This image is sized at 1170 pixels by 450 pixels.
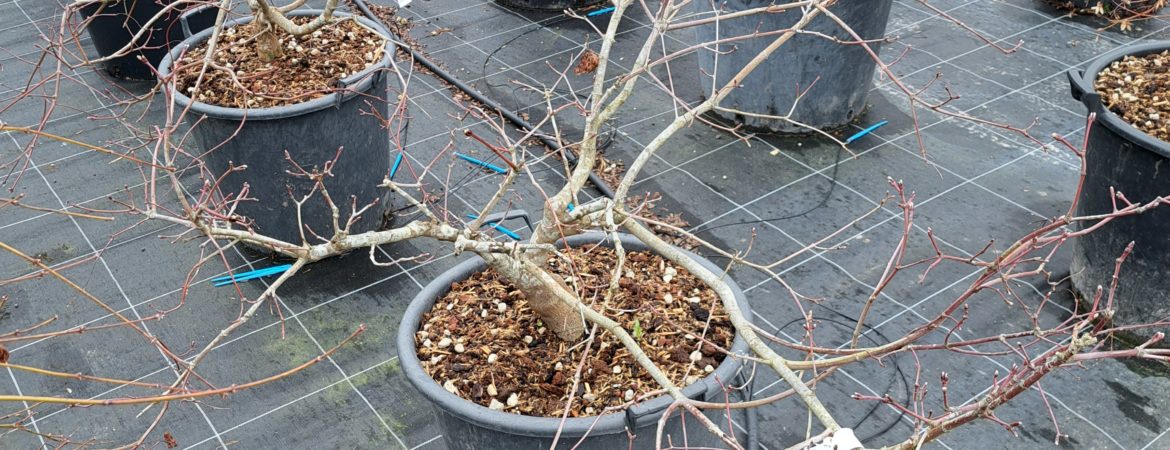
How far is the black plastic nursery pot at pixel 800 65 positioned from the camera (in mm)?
4141

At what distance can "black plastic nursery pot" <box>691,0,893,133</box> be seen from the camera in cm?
414

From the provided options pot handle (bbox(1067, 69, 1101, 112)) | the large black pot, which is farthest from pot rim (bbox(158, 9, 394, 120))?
the large black pot

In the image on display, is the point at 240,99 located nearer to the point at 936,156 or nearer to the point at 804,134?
the point at 804,134

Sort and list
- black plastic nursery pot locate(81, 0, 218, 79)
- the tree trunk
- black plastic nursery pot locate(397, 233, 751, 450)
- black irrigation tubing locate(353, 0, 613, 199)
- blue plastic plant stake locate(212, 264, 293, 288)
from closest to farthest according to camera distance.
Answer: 1. black plastic nursery pot locate(397, 233, 751, 450)
2. the tree trunk
3. blue plastic plant stake locate(212, 264, 293, 288)
4. black irrigation tubing locate(353, 0, 613, 199)
5. black plastic nursery pot locate(81, 0, 218, 79)

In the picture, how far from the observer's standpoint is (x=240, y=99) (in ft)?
11.2

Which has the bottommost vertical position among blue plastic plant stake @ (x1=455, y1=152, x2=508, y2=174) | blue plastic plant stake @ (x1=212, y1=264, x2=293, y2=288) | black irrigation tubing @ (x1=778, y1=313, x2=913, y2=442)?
blue plastic plant stake @ (x1=212, y1=264, x2=293, y2=288)

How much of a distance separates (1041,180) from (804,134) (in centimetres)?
103

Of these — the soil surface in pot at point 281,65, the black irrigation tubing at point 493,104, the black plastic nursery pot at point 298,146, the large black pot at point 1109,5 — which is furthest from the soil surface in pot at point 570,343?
the large black pot at point 1109,5

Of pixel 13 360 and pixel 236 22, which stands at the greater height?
pixel 236 22

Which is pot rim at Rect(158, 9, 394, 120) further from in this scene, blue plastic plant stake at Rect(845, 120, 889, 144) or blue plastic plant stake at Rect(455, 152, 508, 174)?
blue plastic plant stake at Rect(845, 120, 889, 144)

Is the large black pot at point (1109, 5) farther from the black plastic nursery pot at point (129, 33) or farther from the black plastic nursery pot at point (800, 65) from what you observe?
the black plastic nursery pot at point (129, 33)

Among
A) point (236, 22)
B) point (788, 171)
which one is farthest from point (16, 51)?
point (788, 171)

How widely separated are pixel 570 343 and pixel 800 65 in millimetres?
2358

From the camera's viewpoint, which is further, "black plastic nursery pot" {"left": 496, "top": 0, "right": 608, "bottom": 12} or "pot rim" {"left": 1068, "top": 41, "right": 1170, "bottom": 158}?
"black plastic nursery pot" {"left": 496, "top": 0, "right": 608, "bottom": 12}
